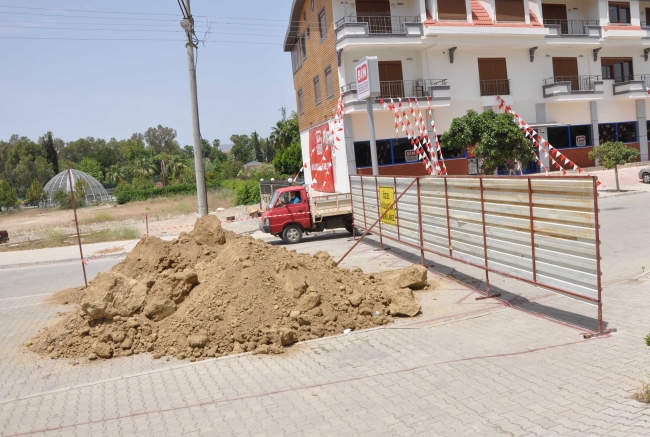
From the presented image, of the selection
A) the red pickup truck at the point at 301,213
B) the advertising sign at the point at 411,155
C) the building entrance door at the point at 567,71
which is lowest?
the red pickup truck at the point at 301,213

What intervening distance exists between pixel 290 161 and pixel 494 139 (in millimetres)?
27290

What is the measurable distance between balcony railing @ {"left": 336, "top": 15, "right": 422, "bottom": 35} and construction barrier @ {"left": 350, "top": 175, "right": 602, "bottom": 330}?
19.0 meters

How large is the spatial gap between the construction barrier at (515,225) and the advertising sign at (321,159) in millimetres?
16905

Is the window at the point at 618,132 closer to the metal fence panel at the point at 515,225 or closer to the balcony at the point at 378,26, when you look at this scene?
the balcony at the point at 378,26

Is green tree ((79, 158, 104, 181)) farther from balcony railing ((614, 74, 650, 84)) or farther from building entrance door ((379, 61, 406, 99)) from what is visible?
balcony railing ((614, 74, 650, 84))

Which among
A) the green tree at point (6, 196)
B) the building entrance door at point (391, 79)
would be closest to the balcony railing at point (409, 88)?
the building entrance door at point (391, 79)

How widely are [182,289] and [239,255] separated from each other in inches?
45.3

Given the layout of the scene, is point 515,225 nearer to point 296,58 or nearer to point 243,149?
point 296,58

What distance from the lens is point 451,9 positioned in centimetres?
3011

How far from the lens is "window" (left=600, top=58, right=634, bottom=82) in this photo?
116 feet

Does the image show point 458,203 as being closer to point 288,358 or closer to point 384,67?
point 288,358

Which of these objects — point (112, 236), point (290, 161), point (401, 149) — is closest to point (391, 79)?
point (401, 149)

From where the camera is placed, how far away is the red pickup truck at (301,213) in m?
17.6

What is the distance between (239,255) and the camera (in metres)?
9.58
